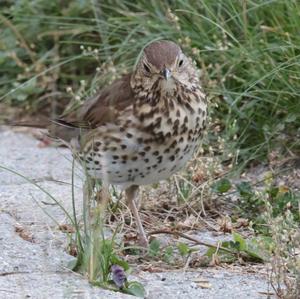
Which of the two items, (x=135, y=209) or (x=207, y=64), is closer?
(x=135, y=209)

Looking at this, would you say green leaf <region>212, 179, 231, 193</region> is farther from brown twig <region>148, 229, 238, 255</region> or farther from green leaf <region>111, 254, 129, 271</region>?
green leaf <region>111, 254, 129, 271</region>

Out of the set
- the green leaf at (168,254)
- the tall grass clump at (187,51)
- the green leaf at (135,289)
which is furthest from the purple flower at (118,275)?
the tall grass clump at (187,51)

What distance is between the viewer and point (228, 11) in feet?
22.5

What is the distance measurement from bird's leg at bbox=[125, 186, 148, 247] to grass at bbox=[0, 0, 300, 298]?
13cm

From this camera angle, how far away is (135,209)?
5.42m

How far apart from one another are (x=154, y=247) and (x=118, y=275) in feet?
2.07

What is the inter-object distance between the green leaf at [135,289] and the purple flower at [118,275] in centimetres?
3

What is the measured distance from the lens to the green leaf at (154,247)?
504 cm

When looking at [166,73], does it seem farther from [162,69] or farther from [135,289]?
[135,289]

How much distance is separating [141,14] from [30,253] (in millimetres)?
2828

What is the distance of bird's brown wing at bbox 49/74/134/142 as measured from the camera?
5.30 metres

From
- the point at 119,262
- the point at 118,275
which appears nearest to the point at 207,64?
the point at 119,262

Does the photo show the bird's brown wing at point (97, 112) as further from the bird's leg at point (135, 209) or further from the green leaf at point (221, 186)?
the green leaf at point (221, 186)

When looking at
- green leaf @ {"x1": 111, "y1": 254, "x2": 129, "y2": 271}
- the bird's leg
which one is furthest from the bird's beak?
green leaf @ {"x1": 111, "y1": 254, "x2": 129, "y2": 271}
